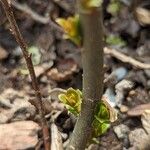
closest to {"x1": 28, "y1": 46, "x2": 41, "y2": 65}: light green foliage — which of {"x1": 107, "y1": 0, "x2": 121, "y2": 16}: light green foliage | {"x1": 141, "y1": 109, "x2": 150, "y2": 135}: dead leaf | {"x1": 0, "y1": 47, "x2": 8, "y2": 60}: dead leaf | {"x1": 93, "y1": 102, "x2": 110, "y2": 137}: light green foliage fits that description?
{"x1": 0, "y1": 47, "x2": 8, "y2": 60}: dead leaf

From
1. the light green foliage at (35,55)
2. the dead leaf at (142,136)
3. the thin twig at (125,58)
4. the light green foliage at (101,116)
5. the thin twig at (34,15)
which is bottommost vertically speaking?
the dead leaf at (142,136)

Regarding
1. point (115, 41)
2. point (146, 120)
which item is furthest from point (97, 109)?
point (115, 41)

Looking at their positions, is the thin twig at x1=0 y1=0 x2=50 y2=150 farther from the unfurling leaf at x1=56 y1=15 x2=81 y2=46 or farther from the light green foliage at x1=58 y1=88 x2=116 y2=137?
the unfurling leaf at x1=56 y1=15 x2=81 y2=46

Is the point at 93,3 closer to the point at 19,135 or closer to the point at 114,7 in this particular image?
the point at 19,135

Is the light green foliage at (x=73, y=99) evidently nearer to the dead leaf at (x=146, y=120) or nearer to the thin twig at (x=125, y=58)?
the dead leaf at (x=146, y=120)

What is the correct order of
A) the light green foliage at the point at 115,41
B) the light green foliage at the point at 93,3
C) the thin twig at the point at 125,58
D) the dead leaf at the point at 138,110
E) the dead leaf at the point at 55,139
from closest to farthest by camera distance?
the light green foliage at the point at 93,3 → the dead leaf at the point at 55,139 → the dead leaf at the point at 138,110 → the thin twig at the point at 125,58 → the light green foliage at the point at 115,41

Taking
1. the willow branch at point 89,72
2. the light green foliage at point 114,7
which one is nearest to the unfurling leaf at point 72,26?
the willow branch at point 89,72

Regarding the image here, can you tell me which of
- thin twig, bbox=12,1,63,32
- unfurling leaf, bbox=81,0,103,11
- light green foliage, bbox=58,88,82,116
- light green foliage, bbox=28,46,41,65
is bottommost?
light green foliage, bbox=58,88,82,116
